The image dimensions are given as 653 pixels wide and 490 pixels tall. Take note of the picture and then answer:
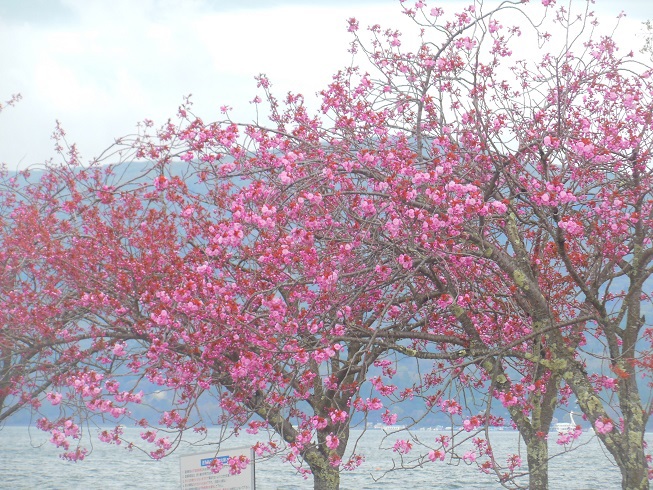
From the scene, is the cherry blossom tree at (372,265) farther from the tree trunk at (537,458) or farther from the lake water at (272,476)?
the lake water at (272,476)

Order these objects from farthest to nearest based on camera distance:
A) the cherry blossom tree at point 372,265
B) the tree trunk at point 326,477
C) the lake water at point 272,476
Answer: the lake water at point 272,476 < the tree trunk at point 326,477 < the cherry blossom tree at point 372,265

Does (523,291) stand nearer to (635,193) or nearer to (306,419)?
(635,193)

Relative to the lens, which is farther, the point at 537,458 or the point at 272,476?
the point at 272,476

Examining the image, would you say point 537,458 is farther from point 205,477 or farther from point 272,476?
point 272,476

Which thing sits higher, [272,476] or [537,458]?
[272,476]

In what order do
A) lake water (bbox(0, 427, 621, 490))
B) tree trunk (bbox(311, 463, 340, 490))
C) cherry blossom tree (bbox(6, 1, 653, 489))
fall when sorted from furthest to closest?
lake water (bbox(0, 427, 621, 490)), tree trunk (bbox(311, 463, 340, 490)), cherry blossom tree (bbox(6, 1, 653, 489))

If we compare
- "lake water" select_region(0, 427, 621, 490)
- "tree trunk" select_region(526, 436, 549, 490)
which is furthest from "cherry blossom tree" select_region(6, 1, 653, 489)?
"lake water" select_region(0, 427, 621, 490)

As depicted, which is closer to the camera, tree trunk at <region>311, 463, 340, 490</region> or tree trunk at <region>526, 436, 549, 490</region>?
tree trunk at <region>526, 436, 549, 490</region>

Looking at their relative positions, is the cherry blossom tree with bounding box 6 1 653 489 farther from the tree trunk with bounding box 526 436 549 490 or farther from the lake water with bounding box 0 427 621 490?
the lake water with bounding box 0 427 621 490

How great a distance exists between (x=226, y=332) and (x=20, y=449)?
138389 millimetres

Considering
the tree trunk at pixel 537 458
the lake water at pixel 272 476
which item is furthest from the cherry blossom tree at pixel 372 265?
the lake water at pixel 272 476

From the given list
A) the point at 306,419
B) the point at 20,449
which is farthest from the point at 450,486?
the point at 20,449

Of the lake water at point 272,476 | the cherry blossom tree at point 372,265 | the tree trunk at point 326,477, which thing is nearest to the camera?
the cherry blossom tree at point 372,265

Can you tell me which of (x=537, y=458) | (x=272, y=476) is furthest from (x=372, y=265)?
(x=272, y=476)
